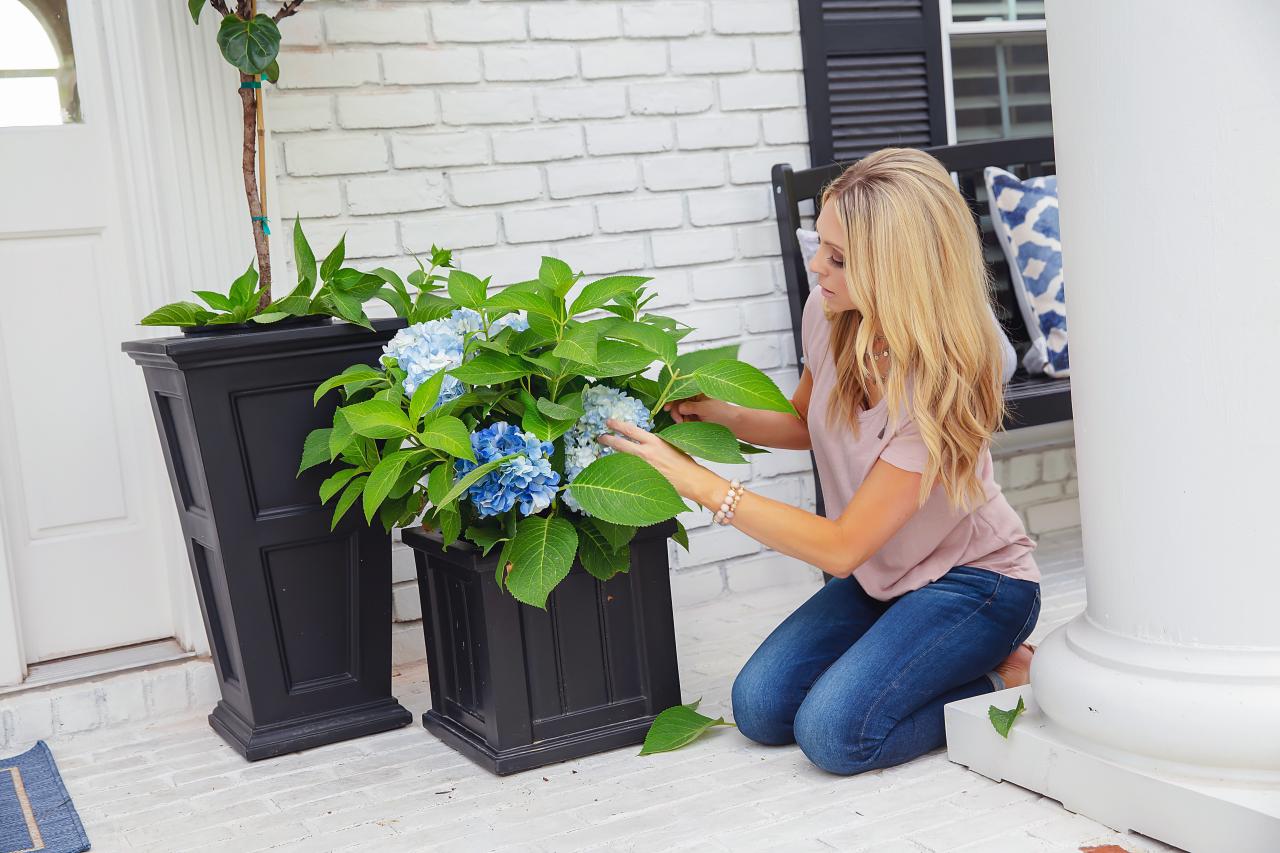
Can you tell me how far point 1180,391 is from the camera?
5.10 ft

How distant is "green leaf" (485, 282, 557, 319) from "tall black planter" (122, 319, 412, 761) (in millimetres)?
372

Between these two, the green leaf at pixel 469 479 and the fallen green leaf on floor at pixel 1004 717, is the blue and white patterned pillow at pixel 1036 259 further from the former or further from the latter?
the green leaf at pixel 469 479

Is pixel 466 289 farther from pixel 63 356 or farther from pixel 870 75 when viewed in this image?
pixel 870 75

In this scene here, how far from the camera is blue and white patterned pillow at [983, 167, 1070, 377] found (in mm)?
2980

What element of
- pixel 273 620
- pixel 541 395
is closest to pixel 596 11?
pixel 541 395

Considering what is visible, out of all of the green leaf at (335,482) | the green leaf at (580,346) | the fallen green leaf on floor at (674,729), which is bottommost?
the fallen green leaf on floor at (674,729)

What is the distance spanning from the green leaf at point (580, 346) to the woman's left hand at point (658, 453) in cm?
13

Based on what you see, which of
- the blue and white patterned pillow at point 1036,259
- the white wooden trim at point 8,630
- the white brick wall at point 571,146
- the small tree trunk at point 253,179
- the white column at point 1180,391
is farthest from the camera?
the blue and white patterned pillow at point 1036,259

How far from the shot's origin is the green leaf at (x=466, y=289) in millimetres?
1929

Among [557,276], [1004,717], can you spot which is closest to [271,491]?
[557,276]

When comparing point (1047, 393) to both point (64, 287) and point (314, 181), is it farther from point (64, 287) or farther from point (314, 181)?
point (64, 287)

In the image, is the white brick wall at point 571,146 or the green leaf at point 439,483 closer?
the green leaf at point 439,483

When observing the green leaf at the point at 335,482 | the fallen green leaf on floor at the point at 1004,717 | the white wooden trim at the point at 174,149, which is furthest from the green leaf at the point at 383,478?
the fallen green leaf on floor at the point at 1004,717

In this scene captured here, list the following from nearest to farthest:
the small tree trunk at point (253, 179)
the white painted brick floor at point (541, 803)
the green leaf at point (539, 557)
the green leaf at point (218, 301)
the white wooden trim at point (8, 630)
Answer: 1. the white painted brick floor at point (541, 803)
2. the green leaf at point (539, 557)
3. the green leaf at point (218, 301)
4. the small tree trunk at point (253, 179)
5. the white wooden trim at point (8, 630)
